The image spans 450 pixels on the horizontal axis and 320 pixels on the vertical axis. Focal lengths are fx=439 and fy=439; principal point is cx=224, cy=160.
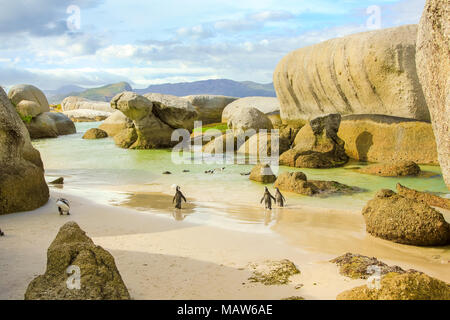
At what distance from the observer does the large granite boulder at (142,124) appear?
20.3m

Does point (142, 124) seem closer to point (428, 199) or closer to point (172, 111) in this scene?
point (172, 111)

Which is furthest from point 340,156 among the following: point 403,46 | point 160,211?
point 160,211

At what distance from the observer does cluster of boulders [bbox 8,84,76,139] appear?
26.0 metres

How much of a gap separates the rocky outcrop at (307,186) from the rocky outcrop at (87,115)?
34.7 m

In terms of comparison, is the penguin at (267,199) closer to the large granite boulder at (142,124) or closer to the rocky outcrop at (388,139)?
the rocky outcrop at (388,139)

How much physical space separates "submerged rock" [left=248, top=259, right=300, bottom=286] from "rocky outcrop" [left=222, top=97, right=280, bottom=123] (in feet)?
68.8

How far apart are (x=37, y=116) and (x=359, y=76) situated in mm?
19911

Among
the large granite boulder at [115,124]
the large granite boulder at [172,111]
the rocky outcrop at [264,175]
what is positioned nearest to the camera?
the rocky outcrop at [264,175]

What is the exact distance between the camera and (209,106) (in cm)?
3019

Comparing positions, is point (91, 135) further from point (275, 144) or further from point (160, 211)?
point (160, 211)

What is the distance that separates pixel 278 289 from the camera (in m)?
4.36

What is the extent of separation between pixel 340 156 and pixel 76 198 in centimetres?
969

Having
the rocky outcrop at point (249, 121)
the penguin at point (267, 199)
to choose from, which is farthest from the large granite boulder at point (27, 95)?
the penguin at point (267, 199)

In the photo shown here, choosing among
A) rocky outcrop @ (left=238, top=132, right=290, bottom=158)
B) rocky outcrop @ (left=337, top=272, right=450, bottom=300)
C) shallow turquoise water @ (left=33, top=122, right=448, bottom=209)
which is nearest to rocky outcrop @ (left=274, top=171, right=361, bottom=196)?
shallow turquoise water @ (left=33, top=122, right=448, bottom=209)
